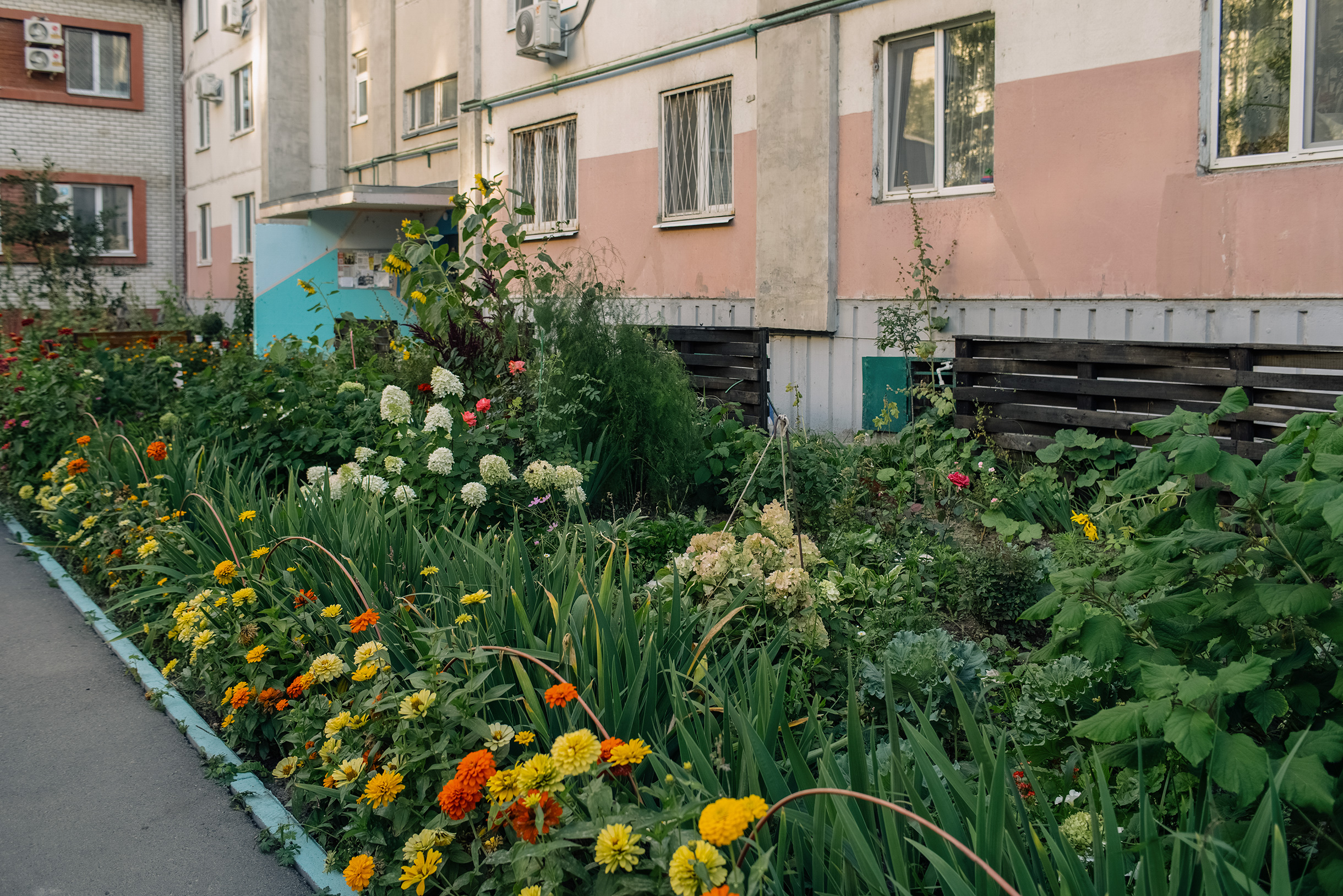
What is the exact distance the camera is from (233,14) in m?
20.9

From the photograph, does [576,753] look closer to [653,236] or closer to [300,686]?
[300,686]

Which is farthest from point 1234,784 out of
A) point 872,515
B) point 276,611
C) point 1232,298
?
point 1232,298

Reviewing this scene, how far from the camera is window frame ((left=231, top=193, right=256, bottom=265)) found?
2161 cm

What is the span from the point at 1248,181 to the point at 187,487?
252 inches

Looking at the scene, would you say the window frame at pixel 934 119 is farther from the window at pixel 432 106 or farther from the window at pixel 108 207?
the window at pixel 108 207

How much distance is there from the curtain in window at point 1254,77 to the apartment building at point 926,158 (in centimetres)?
1

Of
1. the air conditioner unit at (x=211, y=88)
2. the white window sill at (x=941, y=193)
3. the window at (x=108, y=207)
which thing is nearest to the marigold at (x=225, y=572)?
the white window sill at (x=941, y=193)

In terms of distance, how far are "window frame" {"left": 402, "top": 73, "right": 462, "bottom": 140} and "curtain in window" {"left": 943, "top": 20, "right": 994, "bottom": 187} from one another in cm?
877

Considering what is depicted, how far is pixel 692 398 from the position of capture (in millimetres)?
6637

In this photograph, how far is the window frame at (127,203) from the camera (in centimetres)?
2353

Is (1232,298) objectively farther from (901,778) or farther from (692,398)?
(901,778)

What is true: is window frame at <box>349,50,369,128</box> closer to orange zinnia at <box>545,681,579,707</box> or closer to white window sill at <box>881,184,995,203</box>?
white window sill at <box>881,184,995,203</box>

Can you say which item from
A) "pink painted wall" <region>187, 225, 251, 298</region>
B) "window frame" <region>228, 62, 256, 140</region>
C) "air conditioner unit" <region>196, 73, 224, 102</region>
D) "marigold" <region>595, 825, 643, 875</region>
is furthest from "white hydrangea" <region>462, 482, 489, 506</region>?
"air conditioner unit" <region>196, 73, 224, 102</region>

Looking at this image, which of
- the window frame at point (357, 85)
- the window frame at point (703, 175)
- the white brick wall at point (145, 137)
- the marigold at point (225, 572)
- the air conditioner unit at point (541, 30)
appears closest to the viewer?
the marigold at point (225, 572)
